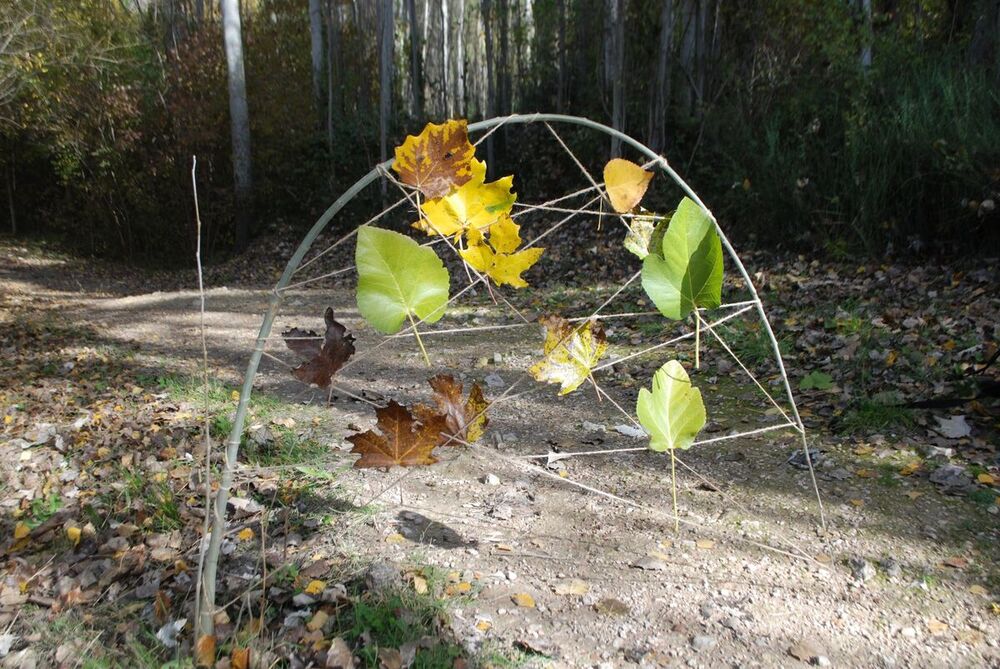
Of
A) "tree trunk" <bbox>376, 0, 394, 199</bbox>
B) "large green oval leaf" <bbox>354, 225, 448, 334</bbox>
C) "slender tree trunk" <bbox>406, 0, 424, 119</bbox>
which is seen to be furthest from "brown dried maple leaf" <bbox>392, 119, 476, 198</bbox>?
"slender tree trunk" <bbox>406, 0, 424, 119</bbox>

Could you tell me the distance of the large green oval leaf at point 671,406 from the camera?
48.2 inches

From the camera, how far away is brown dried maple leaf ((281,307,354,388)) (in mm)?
1299

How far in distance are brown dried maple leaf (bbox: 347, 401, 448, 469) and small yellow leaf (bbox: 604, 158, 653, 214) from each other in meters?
0.53

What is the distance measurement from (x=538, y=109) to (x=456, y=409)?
9.76m

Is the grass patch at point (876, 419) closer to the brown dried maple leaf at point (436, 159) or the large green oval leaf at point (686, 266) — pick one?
the large green oval leaf at point (686, 266)

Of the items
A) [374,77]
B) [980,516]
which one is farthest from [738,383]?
[374,77]

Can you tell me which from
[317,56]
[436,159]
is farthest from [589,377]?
[317,56]

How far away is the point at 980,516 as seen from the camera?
242 cm

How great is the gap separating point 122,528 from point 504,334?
312 centimetres

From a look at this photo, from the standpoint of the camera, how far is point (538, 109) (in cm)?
1045

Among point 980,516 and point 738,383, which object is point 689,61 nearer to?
point 738,383

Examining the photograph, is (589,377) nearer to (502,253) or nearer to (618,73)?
(502,253)

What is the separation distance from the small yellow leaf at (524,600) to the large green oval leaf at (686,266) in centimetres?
113

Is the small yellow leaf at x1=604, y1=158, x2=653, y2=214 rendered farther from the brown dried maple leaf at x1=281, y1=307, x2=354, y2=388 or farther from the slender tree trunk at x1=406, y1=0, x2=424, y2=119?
the slender tree trunk at x1=406, y1=0, x2=424, y2=119
